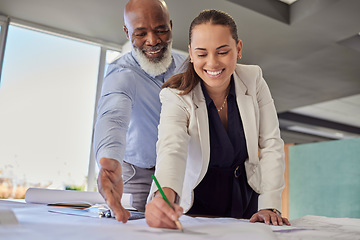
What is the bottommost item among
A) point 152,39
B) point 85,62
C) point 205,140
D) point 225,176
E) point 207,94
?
point 225,176

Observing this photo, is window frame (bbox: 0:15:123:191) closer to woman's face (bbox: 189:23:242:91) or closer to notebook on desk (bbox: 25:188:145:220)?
notebook on desk (bbox: 25:188:145:220)

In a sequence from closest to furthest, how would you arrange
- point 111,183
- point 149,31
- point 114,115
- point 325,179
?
point 111,183
point 114,115
point 149,31
point 325,179

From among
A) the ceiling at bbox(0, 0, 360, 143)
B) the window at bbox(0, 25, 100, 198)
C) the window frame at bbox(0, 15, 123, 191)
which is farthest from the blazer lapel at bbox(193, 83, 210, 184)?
the window frame at bbox(0, 15, 123, 191)

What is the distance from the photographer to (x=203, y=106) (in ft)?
3.71

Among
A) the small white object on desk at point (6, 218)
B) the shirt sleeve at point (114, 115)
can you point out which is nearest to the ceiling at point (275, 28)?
the shirt sleeve at point (114, 115)

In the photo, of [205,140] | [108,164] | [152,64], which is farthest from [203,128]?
[152,64]

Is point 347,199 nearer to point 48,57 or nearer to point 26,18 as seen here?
point 48,57

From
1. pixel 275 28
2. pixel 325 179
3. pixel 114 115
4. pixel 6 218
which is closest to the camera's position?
pixel 6 218

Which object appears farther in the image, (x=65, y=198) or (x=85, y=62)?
(x=85, y=62)

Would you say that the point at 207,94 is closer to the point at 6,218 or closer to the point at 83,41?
the point at 6,218

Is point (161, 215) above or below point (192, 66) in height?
below

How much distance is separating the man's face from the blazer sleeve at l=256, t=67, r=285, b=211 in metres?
0.51

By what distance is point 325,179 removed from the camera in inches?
140

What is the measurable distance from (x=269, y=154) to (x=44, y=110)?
3417 millimetres
